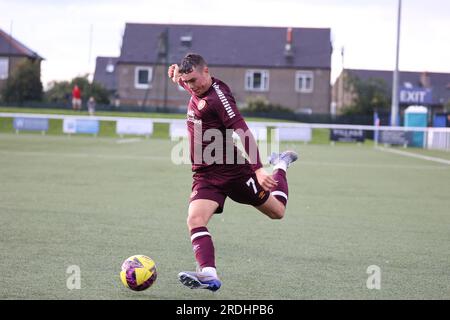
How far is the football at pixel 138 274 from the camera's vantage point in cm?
647

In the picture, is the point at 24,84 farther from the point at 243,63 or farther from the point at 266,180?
the point at 266,180

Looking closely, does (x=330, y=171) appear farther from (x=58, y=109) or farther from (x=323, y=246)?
(x=58, y=109)

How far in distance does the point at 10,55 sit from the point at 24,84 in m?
9.65

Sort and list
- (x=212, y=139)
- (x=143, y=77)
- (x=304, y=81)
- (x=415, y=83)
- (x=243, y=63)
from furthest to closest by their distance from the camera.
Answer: (x=415, y=83) < (x=143, y=77) < (x=304, y=81) < (x=243, y=63) < (x=212, y=139)

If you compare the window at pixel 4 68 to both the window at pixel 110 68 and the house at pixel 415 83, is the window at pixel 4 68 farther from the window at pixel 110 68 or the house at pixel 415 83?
the house at pixel 415 83

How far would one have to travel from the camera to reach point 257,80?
2800 inches

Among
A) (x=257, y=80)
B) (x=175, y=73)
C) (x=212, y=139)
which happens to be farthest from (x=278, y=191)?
(x=257, y=80)

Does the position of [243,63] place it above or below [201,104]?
above

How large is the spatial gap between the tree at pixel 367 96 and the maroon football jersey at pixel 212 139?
60830 millimetres

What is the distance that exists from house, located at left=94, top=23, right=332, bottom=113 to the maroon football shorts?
6259cm

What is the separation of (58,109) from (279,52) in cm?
2221

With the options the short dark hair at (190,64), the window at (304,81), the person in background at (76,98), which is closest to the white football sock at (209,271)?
the short dark hair at (190,64)

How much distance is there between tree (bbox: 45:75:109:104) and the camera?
71.2 metres

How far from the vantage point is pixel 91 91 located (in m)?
71.1
